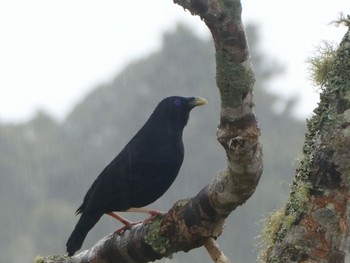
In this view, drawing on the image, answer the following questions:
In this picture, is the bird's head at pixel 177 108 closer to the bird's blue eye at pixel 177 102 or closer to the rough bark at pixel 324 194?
the bird's blue eye at pixel 177 102

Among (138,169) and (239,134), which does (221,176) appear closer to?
(239,134)

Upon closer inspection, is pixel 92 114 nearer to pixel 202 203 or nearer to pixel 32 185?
pixel 32 185

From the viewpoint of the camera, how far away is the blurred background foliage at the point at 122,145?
36.9 meters

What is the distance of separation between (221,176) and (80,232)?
1.81 metres

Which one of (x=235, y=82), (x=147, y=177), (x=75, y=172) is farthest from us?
(x=75, y=172)

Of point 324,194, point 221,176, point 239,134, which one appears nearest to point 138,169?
point 221,176

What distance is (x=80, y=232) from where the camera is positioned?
669 cm

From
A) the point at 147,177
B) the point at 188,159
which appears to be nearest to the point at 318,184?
the point at 147,177

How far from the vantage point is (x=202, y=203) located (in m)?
5.21

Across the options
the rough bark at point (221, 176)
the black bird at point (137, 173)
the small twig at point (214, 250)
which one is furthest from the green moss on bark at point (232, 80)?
the black bird at point (137, 173)

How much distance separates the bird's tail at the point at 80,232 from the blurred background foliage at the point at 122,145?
25186 mm

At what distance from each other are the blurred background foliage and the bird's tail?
82.6 feet

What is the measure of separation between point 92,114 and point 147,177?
144 ft

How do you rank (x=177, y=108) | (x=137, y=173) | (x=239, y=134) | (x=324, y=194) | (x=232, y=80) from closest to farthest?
(x=232, y=80) → (x=239, y=134) → (x=324, y=194) → (x=137, y=173) → (x=177, y=108)
